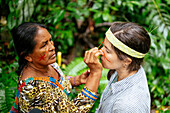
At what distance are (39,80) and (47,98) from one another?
0.59 ft

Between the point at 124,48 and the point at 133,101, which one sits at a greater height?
the point at 124,48

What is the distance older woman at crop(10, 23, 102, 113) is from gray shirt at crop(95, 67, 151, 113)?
0.20 m

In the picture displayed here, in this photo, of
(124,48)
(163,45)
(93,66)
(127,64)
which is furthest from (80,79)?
(163,45)

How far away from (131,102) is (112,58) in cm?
42

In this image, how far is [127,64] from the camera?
1.48 metres

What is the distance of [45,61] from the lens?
158 cm

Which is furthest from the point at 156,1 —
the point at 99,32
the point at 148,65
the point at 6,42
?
the point at 6,42

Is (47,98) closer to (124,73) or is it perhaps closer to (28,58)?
(28,58)

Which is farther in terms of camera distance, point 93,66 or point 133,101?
point 93,66

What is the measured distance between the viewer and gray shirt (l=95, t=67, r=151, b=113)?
1.27 m

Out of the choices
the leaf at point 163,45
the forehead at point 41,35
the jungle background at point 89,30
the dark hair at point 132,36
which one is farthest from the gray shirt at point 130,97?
the leaf at point 163,45

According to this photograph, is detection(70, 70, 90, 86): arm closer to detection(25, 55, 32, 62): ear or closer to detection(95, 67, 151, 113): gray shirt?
detection(95, 67, 151, 113): gray shirt

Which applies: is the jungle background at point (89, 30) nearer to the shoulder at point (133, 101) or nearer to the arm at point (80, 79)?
the arm at point (80, 79)

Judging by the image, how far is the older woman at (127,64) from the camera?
1.31 metres
